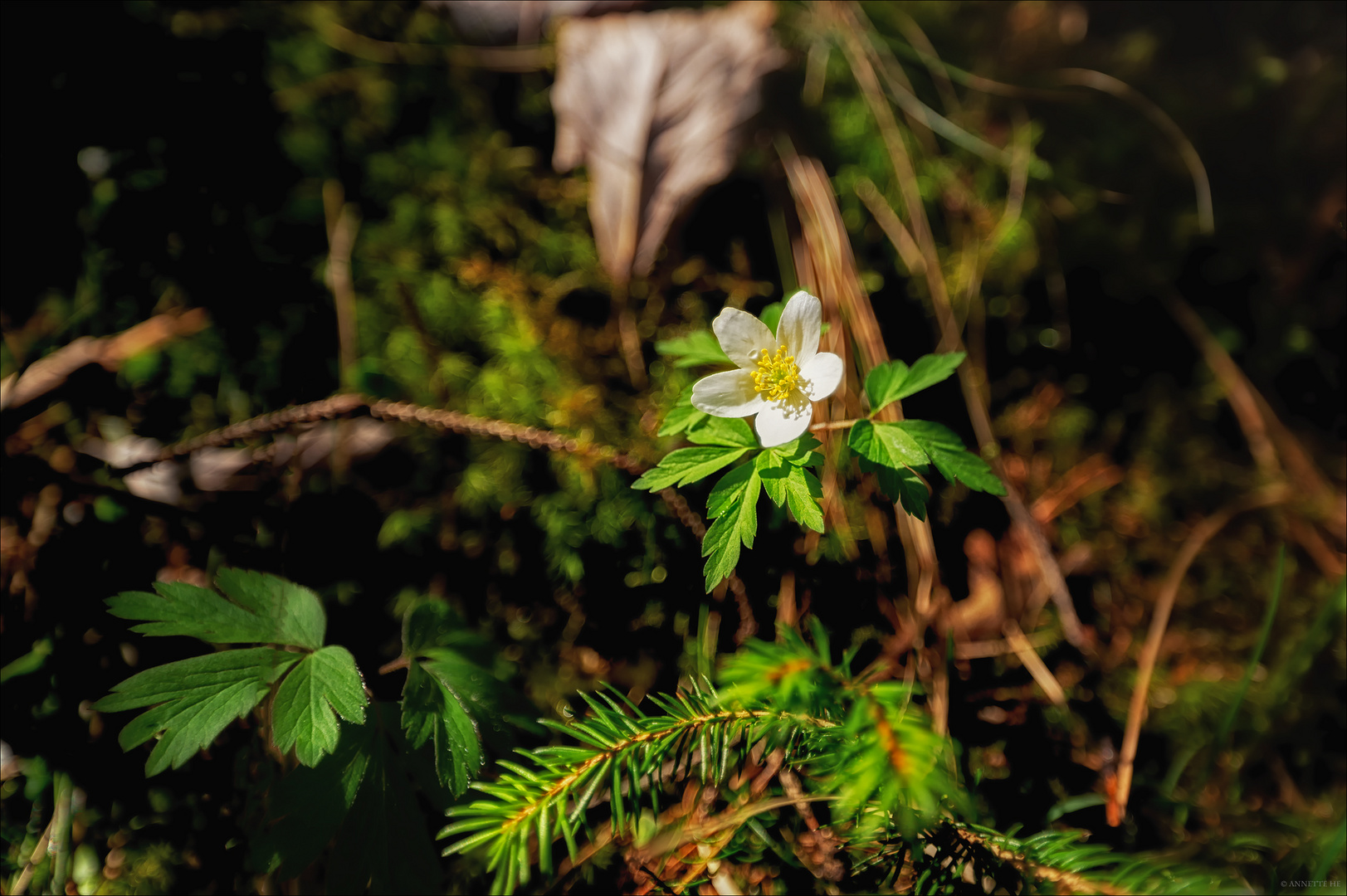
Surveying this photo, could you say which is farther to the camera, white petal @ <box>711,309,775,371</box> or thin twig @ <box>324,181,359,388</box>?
thin twig @ <box>324,181,359,388</box>

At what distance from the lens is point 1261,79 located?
117 inches

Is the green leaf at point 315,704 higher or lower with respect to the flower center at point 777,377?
lower

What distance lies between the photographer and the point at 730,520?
1403 millimetres

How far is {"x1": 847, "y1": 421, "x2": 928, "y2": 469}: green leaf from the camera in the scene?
142 centimetres

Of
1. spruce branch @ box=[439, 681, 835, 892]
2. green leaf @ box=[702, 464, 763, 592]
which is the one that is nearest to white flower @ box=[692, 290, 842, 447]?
green leaf @ box=[702, 464, 763, 592]

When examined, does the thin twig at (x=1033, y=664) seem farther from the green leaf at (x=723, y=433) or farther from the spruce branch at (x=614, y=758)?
the green leaf at (x=723, y=433)

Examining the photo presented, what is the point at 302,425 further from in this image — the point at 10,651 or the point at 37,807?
the point at 37,807

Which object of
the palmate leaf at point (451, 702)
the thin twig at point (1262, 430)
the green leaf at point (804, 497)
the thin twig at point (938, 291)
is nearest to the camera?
the green leaf at point (804, 497)

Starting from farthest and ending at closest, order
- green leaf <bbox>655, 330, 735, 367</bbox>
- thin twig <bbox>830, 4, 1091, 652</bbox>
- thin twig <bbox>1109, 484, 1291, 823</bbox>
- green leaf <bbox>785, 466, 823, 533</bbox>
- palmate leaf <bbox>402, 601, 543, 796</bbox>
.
Result: thin twig <bbox>830, 4, 1091, 652</bbox>
thin twig <bbox>1109, 484, 1291, 823</bbox>
green leaf <bbox>655, 330, 735, 367</bbox>
palmate leaf <bbox>402, 601, 543, 796</bbox>
green leaf <bbox>785, 466, 823, 533</bbox>

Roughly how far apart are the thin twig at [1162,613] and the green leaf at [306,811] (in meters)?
2.05

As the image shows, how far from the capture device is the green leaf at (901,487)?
142 cm

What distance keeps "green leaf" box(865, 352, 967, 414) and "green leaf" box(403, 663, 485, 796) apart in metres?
1.16

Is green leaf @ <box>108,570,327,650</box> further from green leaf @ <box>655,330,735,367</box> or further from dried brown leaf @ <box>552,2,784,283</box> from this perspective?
dried brown leaf @ <box>552,2,784,283</box>

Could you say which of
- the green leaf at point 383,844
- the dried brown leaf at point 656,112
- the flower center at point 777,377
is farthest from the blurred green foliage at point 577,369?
the flower center at point 777,377
